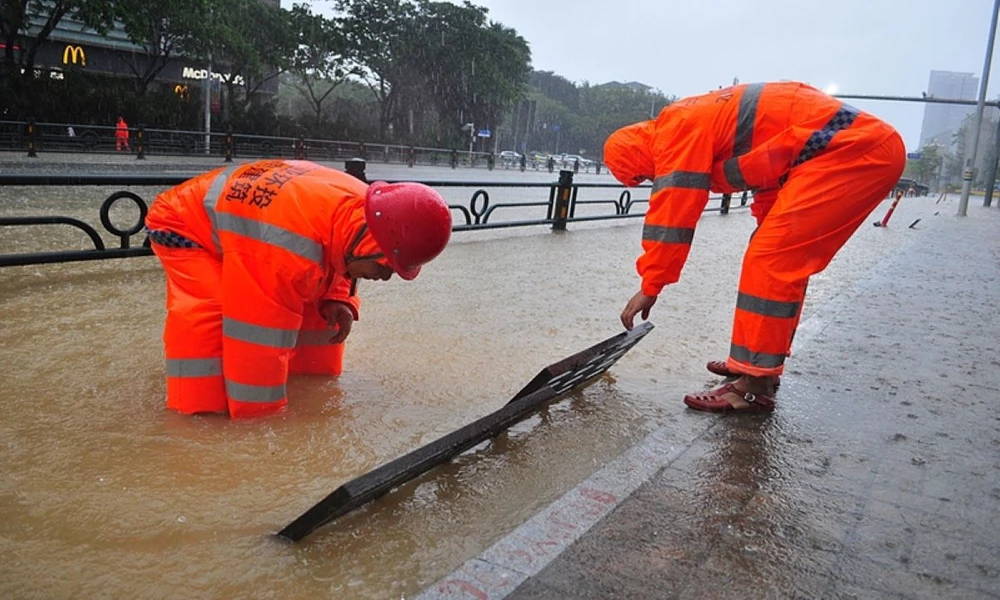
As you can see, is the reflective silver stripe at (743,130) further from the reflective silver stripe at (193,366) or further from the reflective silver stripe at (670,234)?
the reflective silver stripe at (193,366)

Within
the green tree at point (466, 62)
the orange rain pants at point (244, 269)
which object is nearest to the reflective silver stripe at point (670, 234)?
the orange rain pants at point (244, 269)

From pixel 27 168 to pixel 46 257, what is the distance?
10918 mm

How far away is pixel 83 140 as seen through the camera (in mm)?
18219

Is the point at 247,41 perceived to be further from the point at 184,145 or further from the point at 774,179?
the point at 774,179

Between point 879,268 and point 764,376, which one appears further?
point 879,268

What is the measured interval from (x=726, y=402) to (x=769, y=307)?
19.3 inches

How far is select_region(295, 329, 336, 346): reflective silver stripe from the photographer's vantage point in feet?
10.5

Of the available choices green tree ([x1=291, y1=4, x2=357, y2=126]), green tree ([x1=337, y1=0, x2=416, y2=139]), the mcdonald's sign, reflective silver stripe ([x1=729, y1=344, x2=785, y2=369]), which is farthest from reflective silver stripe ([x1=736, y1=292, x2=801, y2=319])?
green tree ([x1=337, y1=0, x2=416, y2=139])

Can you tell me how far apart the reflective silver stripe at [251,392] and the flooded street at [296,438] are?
0.35 ft

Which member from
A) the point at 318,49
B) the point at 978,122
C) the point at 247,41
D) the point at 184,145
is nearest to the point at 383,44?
the point at 318,49

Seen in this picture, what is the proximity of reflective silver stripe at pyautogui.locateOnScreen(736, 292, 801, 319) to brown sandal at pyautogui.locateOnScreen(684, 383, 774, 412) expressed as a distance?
16.3 inches

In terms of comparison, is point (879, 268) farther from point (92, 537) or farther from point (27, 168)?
point (27, 168)

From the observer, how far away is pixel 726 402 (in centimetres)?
309

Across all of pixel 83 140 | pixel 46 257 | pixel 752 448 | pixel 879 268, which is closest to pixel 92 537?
pixel 752 448
